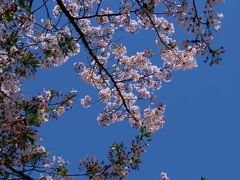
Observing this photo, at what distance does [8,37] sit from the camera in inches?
144

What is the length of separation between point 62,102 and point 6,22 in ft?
8.31

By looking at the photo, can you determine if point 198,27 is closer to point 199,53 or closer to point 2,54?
point 199,53

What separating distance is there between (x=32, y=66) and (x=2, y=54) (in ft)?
2.02

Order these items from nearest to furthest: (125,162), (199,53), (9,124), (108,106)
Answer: (9,124) < (199,53) < (125,162) < (108,106)

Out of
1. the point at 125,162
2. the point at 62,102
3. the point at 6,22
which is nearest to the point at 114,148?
the point at 125,162

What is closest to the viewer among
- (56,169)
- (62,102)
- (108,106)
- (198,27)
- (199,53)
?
(198,27)

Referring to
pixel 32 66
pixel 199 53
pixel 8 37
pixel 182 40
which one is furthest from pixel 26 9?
pixel 199 53

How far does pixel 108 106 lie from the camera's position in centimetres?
985

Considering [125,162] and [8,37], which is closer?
[8,37]

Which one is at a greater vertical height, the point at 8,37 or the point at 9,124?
the point at 8,37

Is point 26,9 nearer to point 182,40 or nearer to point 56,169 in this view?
point 182,40

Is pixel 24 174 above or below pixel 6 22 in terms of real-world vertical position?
below

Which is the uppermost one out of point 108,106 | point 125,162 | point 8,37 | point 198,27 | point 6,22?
point 108,106

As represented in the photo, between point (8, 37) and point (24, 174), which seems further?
point (24, 174)
